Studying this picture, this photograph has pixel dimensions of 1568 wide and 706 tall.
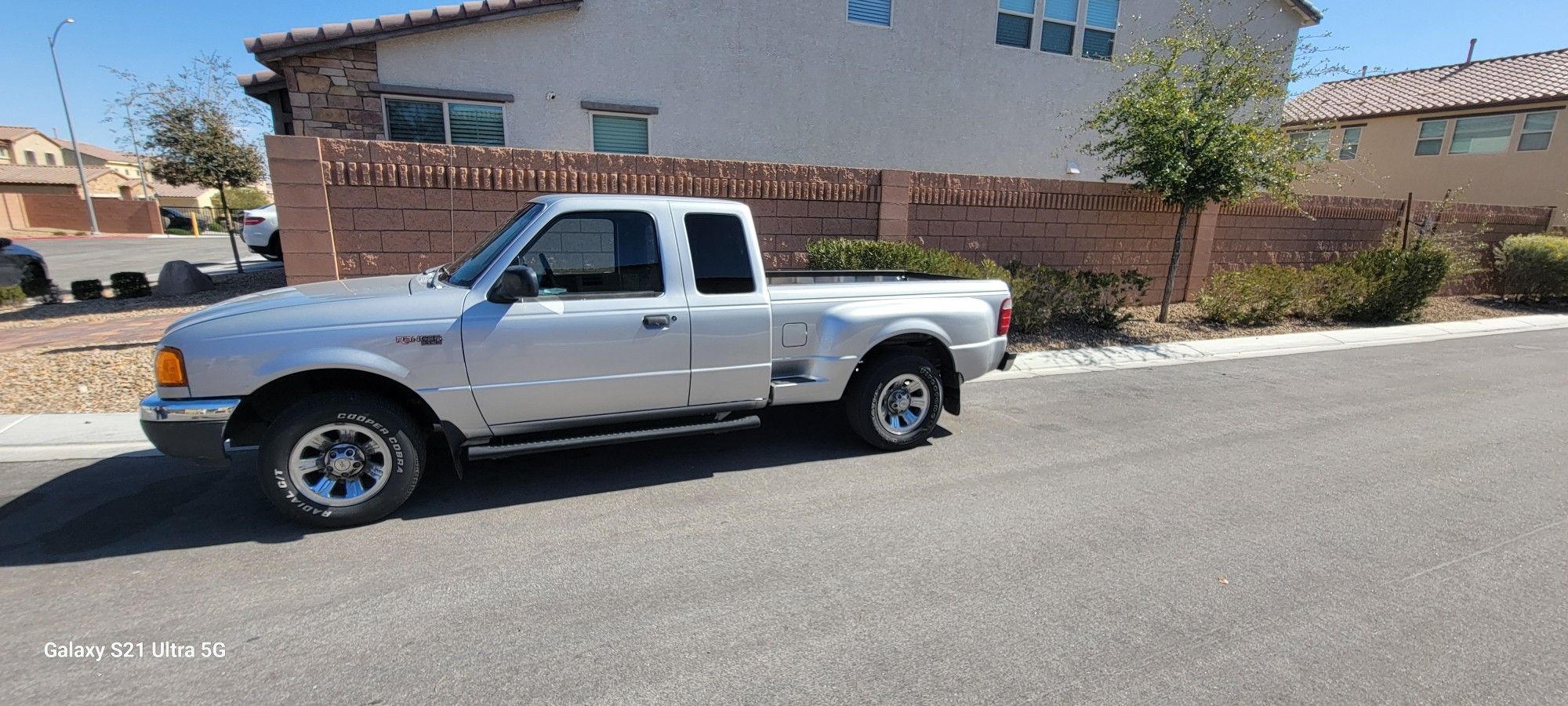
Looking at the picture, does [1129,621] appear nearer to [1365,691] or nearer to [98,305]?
[1365,691]

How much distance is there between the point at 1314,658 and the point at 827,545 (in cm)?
218

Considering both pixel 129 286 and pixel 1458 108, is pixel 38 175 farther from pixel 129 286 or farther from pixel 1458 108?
pixel 1458 108

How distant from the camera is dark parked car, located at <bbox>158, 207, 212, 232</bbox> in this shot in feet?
148

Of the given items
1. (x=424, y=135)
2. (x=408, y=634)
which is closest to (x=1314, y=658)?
(x=408, y=634)

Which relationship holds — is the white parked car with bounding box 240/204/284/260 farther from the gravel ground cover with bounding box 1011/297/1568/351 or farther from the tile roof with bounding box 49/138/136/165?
the tile roof with bounding box 49/138/136/165

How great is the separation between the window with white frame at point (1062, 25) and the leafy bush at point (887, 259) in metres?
7.54

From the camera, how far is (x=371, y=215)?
765cm

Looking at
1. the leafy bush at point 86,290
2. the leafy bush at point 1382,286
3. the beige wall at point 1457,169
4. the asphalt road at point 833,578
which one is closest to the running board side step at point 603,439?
the asphalt road at point 833,578

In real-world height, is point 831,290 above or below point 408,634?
above

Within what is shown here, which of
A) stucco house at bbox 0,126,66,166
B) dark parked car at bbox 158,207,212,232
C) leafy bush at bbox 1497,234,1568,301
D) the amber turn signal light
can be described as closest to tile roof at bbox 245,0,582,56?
the amber turn signal light

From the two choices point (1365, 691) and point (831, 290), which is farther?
point (831, 290)

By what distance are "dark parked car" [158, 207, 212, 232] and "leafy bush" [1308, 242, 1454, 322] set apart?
2196 inches

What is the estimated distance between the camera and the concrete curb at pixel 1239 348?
859cm

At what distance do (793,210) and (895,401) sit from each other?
4.93 meters
